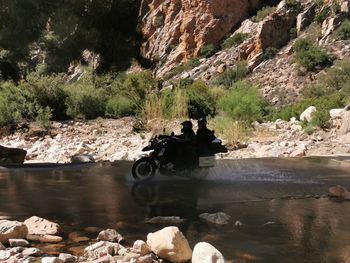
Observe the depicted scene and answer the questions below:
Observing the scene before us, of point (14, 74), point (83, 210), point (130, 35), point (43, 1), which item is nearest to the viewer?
point (83, 210)

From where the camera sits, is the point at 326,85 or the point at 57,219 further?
the point at 326,85

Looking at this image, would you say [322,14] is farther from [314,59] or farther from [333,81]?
[333,81]

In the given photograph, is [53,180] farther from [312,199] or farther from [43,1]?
[312,199]

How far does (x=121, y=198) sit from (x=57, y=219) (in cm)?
178

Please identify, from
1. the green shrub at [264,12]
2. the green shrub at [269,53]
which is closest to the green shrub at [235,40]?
the green shrub at [264,12]

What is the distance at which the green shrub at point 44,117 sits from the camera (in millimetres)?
20375

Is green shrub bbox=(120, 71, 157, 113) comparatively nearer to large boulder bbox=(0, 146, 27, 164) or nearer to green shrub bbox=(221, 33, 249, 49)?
large boulder bbox=(0, 146, 27, 164)

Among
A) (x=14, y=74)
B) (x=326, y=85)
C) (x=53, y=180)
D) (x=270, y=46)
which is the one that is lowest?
(x=53, y=180)

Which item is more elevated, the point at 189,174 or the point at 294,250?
the point at 189,174

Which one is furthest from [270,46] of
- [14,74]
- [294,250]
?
[294,250]

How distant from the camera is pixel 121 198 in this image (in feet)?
26.9

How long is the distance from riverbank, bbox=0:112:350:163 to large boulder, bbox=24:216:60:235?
8.78 meters

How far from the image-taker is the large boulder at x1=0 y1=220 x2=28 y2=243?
5414 mm

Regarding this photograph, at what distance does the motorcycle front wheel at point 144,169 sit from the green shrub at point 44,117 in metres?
10.9
